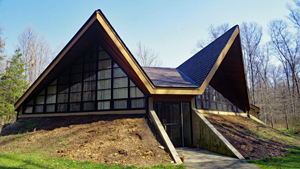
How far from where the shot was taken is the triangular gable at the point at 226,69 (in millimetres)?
10070

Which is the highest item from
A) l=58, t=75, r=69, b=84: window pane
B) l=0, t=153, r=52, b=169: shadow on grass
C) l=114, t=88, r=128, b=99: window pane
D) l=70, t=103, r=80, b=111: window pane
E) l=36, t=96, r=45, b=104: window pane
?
l=58, t=75, r=69, b=84: window pane

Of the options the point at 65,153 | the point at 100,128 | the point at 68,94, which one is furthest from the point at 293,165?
the point at 68,94

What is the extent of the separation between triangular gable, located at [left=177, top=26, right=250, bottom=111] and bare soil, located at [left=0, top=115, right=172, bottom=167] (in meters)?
4.03

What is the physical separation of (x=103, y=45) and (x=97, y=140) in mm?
5520

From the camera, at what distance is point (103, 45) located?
10.7 m

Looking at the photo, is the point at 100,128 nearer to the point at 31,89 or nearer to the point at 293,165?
the point at 31,89

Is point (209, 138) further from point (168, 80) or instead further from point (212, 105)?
point (212, 105)

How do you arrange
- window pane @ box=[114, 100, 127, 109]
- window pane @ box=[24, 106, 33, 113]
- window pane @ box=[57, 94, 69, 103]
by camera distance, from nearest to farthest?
window pane @ box=[114, 100, 127, 109], window pane @ box=[57, 94, 69, 103], window pane @ box=[24, 106, 33, 113]

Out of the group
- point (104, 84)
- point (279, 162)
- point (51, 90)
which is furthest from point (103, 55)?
point (279, 162)

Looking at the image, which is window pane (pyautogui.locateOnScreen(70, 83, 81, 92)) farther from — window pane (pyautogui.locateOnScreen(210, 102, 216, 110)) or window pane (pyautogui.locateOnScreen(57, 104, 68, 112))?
window pane (pyautogui.locateOnScreen(210, 102, 216, 110))

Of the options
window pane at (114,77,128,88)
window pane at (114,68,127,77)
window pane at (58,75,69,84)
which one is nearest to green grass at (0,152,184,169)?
window pane at (114,77,128,88)

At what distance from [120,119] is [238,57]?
8.14 m

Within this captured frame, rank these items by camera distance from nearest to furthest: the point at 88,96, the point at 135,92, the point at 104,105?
the point at 135,92 → the point at 104,105 → the point at 88,96

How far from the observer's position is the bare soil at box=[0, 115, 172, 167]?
6230mm
